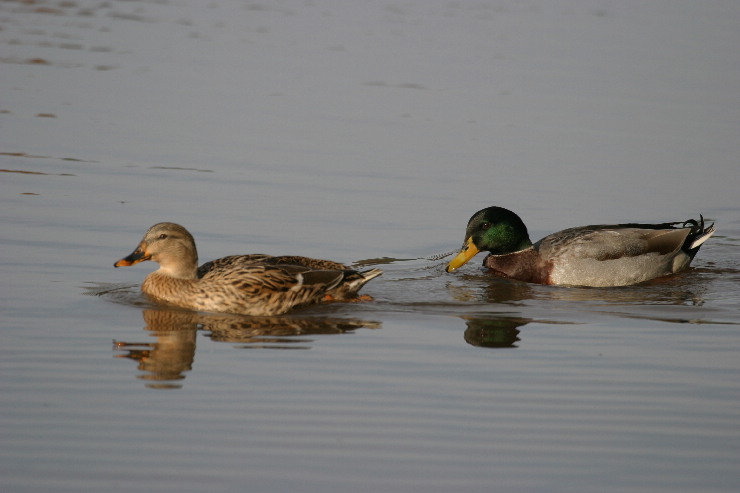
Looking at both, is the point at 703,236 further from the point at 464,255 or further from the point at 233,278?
the point at 233,278

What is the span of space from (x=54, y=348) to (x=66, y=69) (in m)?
10.9

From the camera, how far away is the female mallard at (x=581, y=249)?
38.3 ft

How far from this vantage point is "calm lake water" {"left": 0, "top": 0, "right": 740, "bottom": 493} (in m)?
6.49

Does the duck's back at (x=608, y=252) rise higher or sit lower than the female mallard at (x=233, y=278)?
higher

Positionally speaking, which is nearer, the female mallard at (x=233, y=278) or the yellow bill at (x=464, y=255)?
the female mallard at (x=233, y=278)

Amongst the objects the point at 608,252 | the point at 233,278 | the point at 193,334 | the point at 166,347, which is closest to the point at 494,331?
the point at 233,278

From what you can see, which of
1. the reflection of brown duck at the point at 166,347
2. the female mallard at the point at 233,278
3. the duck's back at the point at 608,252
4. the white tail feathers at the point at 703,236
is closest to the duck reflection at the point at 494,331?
the female mallard at the point at 233,278

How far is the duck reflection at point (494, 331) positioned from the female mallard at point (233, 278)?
1.01 metres

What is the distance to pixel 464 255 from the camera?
11.8 m

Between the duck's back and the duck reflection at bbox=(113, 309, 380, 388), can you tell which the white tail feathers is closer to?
the duck's back

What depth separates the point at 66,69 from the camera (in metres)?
18.2

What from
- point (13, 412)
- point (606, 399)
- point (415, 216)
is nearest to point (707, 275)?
point (415, 216)

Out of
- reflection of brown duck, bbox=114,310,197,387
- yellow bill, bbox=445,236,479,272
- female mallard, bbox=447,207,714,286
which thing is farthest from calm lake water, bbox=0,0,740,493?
female mallard, bbox=447,207,714,286

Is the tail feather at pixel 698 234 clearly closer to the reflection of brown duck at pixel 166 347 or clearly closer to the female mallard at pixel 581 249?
the female mallard at pixel 581 249
